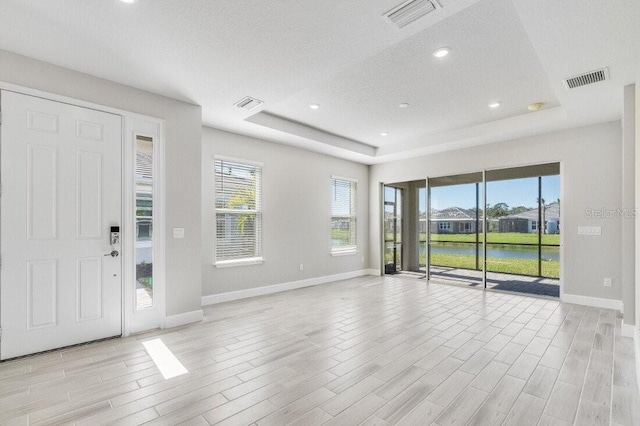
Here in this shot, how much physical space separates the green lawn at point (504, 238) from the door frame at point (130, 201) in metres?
5.50

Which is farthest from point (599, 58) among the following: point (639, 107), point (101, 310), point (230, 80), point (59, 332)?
point (59, 332)

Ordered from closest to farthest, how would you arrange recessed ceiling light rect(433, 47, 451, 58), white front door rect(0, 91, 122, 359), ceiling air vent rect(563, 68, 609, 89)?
white front door rect(0, 91, 122, 359), recessed ceiling light rect(433, 47, 451, 58), ceiling air vent rect(563, 68, 609, 89)

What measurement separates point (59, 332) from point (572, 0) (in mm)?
5218

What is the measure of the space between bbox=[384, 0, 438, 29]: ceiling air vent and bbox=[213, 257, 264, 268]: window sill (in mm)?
4088

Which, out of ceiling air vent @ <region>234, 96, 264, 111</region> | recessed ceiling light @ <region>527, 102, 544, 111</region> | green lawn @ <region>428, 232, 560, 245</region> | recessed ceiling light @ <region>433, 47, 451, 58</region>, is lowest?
green lawn @ <region>428, 232, 560, 245</region>

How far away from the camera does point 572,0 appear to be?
2.13m

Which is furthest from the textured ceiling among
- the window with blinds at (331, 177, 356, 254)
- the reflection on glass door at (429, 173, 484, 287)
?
the window with blinds at (331, 177, 356, 254)

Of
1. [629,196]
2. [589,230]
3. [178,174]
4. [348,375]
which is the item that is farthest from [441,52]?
[589,230]

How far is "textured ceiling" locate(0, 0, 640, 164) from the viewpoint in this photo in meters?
2.29

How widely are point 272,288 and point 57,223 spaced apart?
133 inches

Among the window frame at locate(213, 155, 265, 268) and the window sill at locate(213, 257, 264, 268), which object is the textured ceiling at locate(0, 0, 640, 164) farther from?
the window sill at locate(213, 257, 264, 268)

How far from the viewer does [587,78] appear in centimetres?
326

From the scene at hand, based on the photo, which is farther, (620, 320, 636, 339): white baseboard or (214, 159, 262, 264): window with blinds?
(214, 159, 262, 264): window with blinds

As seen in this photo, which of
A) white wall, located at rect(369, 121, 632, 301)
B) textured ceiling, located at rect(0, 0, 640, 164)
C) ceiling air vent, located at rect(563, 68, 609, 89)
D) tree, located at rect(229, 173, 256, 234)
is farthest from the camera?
tree, located at rect(229, 173, 256, 234)
